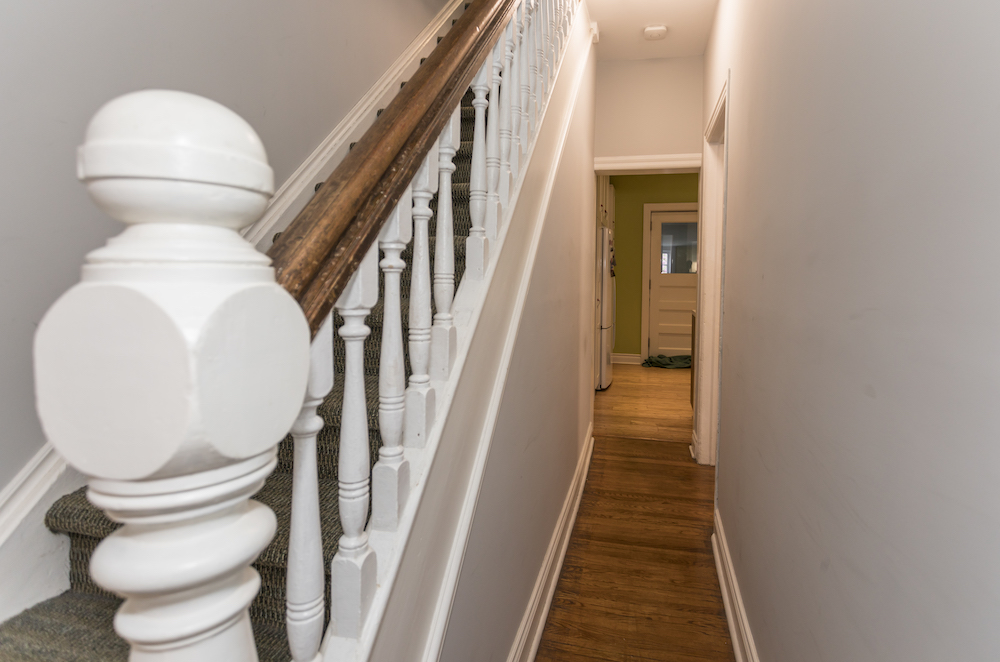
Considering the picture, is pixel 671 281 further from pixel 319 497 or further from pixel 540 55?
pixel 319 497

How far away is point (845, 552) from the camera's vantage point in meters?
0.94

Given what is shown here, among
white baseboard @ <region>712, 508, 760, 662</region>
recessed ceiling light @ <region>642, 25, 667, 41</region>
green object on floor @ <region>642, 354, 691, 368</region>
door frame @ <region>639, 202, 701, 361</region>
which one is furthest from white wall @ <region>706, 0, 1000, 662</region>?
door frame @ <region>639, 202, 701, 361</region>

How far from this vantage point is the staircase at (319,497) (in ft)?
1.39

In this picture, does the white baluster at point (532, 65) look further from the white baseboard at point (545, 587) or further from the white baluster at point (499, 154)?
the white baseboard at point (545, 587)

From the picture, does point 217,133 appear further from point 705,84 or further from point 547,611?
point 705,84

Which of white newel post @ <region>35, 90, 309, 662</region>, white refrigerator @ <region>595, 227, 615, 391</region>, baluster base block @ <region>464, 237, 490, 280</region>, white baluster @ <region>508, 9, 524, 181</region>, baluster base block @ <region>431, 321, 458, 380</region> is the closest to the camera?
white newel post @ <region>35, 90, 309, 662</region>

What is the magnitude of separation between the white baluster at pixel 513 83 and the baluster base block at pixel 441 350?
650 millimetres

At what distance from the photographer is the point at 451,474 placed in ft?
3.46

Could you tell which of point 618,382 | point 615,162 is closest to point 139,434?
point 615,162

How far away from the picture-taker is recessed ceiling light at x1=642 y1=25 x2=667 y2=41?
329cm

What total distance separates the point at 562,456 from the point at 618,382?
12.6ft

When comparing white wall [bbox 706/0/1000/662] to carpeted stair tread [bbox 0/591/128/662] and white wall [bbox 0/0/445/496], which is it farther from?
white wall [bbox 0/0/445/496]

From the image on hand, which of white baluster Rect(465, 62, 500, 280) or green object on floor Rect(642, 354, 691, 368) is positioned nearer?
white baluster Rect(465, 62, 500, 280)

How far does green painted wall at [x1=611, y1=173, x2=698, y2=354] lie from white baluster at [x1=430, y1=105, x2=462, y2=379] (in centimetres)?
644
